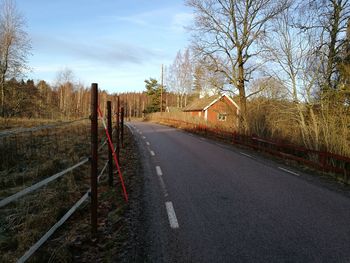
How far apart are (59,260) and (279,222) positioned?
3834 millimetres

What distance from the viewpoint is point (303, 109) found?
15.9 m

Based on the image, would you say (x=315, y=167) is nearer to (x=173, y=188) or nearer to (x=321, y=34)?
(x=173, y=188)

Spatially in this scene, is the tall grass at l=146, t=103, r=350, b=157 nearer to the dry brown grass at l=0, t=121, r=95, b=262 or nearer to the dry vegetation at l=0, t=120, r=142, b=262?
the dry vegetation at l=0, t=120, r=142, b=262

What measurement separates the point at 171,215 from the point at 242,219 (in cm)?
138

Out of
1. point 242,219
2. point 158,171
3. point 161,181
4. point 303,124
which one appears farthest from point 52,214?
point 303,124

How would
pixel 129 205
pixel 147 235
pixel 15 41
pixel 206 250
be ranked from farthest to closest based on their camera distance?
pixel 15 41 < pixel 129 205 < pixel 147 235 < pixel 206 250

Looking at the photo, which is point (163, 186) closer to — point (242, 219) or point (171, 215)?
point (171, 215)

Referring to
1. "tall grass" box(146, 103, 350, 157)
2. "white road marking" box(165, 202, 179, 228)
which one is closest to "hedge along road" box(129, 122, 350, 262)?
"white road marking" box(165, 202, 179, 228)

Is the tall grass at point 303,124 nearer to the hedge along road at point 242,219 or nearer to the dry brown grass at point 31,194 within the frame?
the hedge along road at point 242,219

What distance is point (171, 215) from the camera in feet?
19.6

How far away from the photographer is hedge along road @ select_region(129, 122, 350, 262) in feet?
14.4

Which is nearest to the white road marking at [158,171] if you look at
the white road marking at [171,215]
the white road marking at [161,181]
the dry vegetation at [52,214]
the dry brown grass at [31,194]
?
the white road marking at [161,181]

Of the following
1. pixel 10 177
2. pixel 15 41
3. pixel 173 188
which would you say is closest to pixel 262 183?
pixel 173 188

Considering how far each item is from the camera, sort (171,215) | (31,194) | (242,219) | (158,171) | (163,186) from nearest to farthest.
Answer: (242,219) → (171,215) → (31,194) → (163,186) → (158,171)
